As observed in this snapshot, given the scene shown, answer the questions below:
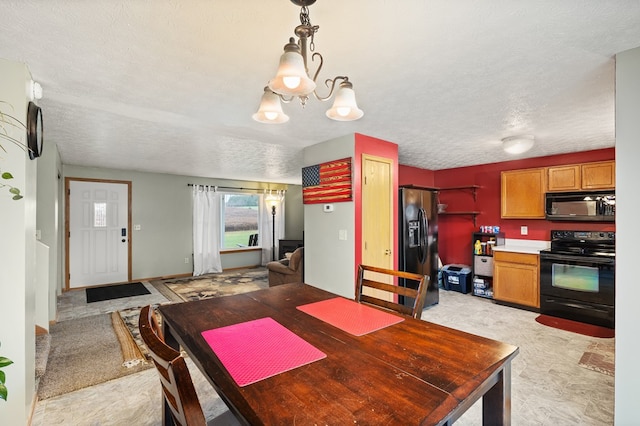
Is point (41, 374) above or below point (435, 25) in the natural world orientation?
below

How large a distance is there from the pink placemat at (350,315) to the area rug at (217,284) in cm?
356

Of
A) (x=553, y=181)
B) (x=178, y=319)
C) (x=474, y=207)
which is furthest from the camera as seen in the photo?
(x=474, y=207)

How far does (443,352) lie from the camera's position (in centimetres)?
111

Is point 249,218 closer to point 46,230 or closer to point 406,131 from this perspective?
point 46,230

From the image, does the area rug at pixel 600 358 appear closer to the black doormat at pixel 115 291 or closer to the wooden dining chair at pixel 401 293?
the wooden dining chair at pixel 401 293

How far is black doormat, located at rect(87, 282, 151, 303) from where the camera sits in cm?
475

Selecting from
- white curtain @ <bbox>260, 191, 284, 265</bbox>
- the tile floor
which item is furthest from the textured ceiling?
white curtain @ <bbox>260, 191, 284, 265</bbox>

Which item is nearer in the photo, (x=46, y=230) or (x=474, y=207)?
(x=46, y=230)

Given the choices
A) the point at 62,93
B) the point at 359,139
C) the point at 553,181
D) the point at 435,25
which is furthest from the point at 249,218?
the point at 435,25

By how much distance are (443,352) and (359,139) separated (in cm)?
254

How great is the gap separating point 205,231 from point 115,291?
200cm

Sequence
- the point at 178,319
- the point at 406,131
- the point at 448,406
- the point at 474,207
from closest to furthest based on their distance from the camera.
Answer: the point at 448,406
the point at 178,319
the point at 406,131
the point at 474,207

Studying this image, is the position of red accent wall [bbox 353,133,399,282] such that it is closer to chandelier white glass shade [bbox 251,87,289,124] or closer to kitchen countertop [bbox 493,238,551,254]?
chandelier white glass shade [bbox 251,87,289,124]

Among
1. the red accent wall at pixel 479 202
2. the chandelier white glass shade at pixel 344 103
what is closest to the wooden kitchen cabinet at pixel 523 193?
the red accent wall at pixel 479 202
